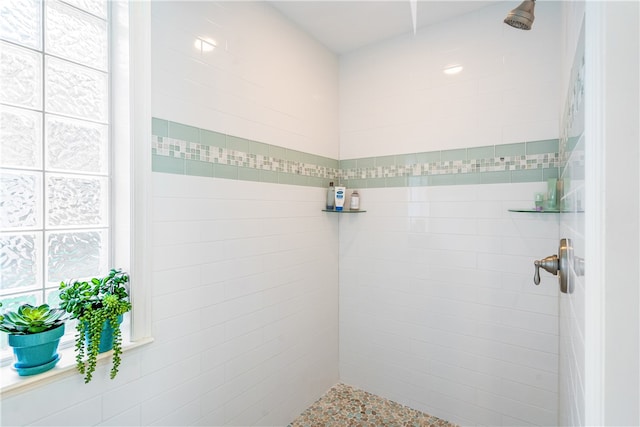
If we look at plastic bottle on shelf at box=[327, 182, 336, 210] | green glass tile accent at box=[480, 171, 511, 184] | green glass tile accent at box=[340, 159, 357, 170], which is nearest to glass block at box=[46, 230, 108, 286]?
plastic bottle on shelf at box=[327, 182, 336, 210]

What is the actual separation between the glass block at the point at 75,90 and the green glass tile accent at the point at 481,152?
198cm

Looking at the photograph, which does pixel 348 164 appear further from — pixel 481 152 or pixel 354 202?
pixel 481 152

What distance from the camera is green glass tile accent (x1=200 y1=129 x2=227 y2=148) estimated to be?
63.1 inches

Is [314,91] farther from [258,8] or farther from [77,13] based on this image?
[77,13]

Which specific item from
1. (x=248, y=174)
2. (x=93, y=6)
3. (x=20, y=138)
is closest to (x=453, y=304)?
(x=248, y=174)

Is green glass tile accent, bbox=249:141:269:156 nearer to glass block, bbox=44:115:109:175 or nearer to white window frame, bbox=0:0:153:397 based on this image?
white window frame, bbox=0:0:153:397

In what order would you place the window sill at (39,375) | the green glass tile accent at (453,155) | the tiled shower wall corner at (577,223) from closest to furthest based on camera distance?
1. the tiled shower wall corner at (577,223)
2. the window sill at (39,375)
3. the green glass tile accent at (453,155)

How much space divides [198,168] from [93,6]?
2.43ft

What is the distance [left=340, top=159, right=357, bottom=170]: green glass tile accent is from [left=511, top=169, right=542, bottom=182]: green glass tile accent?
3.55 ft

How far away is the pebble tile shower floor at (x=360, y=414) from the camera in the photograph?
6.97ft

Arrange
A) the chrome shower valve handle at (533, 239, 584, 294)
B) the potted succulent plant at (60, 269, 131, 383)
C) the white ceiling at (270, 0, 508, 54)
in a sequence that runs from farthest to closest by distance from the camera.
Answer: the white ceiling at (270, 0, 508, 54) < the potted succulent plant at (60, 269, 131, 383) < the chrome shower valve handle at (533, 239, 584, 294)

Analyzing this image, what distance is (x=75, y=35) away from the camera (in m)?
1.25

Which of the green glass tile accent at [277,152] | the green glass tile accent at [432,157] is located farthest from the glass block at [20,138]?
the green glass tile accent at [432,157]

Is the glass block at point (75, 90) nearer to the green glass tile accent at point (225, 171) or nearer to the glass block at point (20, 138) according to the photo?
the glass block at point (20, 138)
